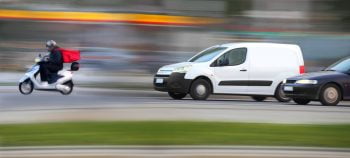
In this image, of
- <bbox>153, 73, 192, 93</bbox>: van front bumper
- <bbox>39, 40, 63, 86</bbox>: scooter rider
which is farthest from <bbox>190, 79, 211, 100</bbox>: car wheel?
<bbox>39, 40, 63, 86</bbox>: scooter rider

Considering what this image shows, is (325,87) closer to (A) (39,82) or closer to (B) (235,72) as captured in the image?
(B) (235,72)

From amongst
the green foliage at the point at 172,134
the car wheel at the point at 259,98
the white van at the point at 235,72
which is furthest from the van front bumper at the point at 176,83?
the green foliage at the point at 172,134

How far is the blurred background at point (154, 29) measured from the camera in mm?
28375

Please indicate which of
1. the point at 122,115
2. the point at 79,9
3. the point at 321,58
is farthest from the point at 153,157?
the point at 79,9

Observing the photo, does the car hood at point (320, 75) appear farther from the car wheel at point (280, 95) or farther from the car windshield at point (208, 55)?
the car windshield at point (208, 55)

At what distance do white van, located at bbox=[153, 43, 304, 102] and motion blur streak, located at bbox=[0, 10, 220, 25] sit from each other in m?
11.2

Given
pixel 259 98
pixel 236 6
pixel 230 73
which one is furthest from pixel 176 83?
pixel 236 6

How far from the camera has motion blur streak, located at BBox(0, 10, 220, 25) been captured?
96.2ft

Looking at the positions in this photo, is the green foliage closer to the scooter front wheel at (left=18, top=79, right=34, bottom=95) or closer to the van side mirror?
the van side mirror

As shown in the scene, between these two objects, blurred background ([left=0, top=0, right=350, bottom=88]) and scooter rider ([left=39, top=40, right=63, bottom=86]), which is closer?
scooter rider ([left=39, top=40, right=63, bottom=86])

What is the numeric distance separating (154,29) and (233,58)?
1194cm

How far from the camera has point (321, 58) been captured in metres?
28.4

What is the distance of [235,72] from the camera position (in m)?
17.9

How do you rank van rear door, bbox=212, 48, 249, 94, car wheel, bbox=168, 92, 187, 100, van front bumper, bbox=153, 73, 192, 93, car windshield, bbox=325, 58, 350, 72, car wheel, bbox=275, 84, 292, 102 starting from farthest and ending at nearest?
car wheel, bbox=168, 92, 187, 100 → car wheel, bbox=275, 84, 292, 102 → van rear door, bbox=212, 48, 249, 94 → van front bumper, bbox=153, 73, 192, 93 → car windshield, bbox=325, 58, 350, 72
